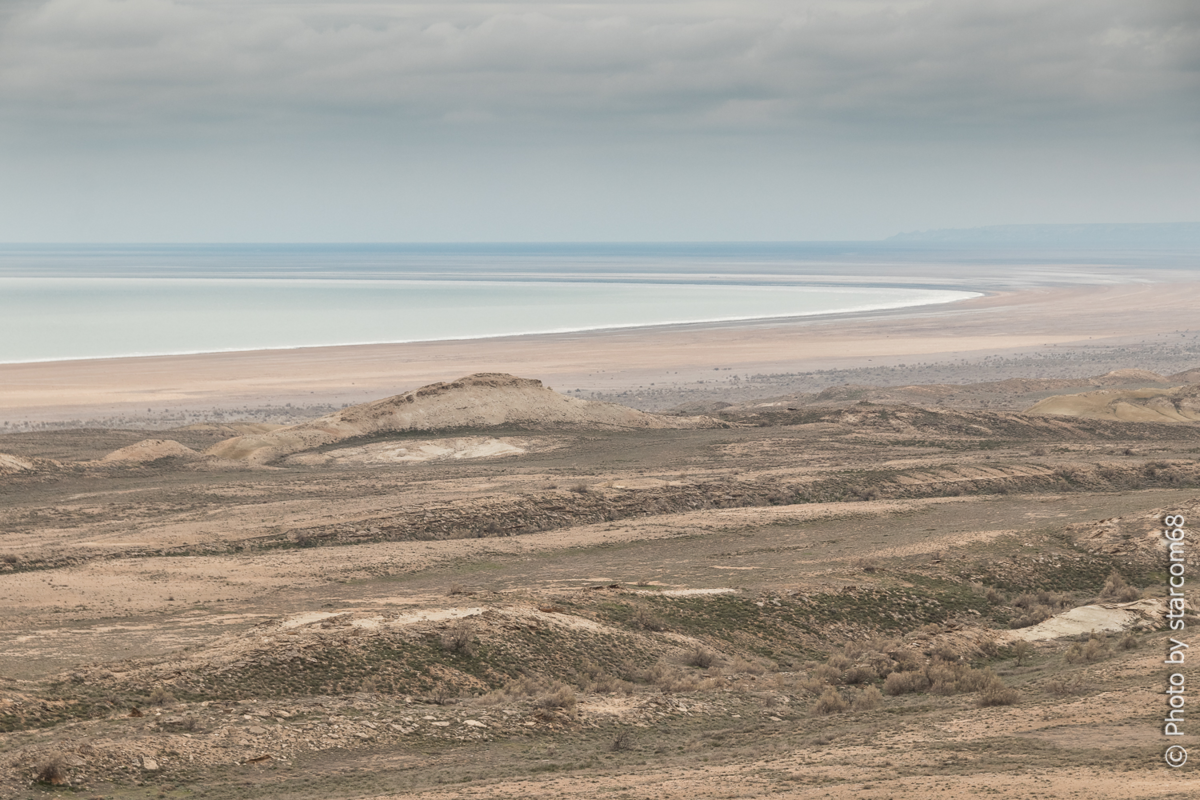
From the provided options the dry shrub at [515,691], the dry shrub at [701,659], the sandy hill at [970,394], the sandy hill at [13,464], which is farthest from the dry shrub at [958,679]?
the sandy hill at [970,394]

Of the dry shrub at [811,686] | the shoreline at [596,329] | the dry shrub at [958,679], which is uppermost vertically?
the shoreline at [596,329]

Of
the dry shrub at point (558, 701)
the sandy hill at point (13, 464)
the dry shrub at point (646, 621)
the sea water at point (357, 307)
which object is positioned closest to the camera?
the dry shrub at point (558, 701)

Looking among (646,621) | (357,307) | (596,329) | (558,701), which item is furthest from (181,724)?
(357,307)

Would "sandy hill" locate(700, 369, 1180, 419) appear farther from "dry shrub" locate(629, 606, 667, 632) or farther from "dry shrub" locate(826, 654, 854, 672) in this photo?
"dry shrub" locate(826, 654, 854, 672)

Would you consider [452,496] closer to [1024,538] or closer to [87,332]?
[1024,538]

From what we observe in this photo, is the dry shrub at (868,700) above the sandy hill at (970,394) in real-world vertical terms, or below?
below

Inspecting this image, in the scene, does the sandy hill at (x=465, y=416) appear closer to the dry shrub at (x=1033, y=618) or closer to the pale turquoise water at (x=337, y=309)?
the dry shrub at (x=1033, y=618)
